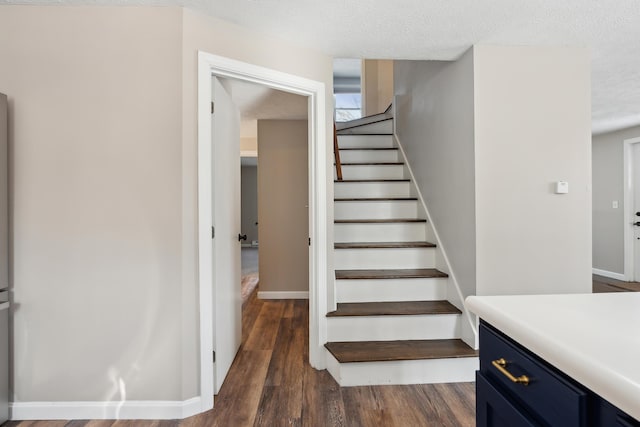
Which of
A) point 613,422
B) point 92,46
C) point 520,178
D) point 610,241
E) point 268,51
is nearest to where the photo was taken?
point 613,422

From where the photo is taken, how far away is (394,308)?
2.47m

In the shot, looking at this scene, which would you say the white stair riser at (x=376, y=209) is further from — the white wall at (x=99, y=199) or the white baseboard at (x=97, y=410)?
the white baseboard at (x=97, y=410)

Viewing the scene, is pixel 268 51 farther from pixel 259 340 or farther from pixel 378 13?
pixel 259 340

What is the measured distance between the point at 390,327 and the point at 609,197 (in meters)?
4.64

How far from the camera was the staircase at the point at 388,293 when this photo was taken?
7.16ft

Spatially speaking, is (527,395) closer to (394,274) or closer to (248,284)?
(394,274)

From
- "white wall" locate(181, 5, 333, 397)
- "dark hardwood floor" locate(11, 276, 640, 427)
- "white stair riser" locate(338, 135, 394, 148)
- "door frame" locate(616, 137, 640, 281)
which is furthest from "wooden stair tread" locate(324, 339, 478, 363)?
"door frame" locate(616, 137, 640, 281)

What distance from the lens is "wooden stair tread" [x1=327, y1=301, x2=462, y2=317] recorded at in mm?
2391

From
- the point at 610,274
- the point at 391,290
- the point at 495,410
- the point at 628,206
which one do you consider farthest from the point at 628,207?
the point at 495,410

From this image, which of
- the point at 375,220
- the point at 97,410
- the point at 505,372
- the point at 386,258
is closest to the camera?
the point at 505,372

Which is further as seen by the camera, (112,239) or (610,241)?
(610,241)

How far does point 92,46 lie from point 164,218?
3.27 feet

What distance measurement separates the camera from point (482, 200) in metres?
2.29

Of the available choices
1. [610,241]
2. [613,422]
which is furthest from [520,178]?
[610,241]
